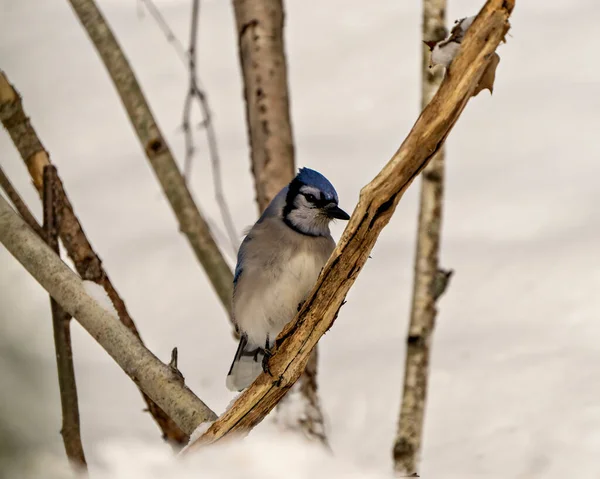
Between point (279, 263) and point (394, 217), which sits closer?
point (279, 263)

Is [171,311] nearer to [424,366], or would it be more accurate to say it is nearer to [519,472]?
[424,366]

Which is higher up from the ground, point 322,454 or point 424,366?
point 424,366

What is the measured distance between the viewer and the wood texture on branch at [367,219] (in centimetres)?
132

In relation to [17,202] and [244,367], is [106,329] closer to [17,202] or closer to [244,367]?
[17,202]

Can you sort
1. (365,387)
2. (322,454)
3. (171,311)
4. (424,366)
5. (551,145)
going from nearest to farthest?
(322,454) < (424,366) < (365,387) < (171,311) < (551,145)

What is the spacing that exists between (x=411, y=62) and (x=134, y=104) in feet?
6.37

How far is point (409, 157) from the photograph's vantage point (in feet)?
4.47

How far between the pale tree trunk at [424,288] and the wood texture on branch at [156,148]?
0.58 m

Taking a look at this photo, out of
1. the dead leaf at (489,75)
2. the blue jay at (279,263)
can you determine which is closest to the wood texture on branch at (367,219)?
the dead leaf at (489,75)

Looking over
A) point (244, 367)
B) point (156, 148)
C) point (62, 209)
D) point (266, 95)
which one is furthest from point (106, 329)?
point (266, 95)

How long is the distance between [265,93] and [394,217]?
110 centimetres

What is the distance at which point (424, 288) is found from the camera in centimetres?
273

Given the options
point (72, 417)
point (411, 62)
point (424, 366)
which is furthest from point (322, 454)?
point (411, 62)

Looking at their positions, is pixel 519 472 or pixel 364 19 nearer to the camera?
pixel 519 472
